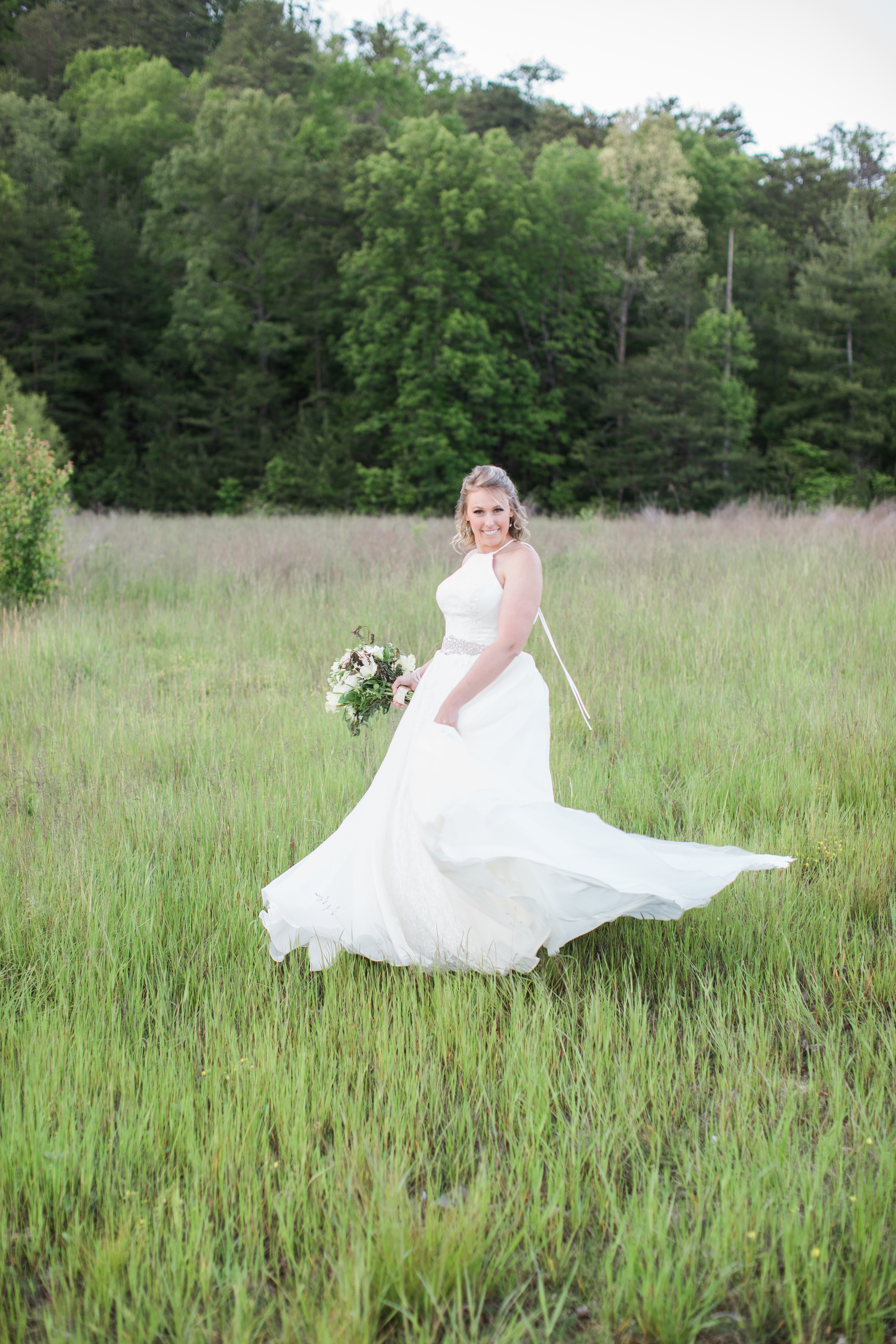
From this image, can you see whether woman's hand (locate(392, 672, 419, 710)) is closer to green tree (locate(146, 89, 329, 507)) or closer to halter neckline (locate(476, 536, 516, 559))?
halter neckline (locate(476, 536, 516, 559))

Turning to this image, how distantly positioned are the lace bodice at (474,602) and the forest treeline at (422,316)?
89.6 ft

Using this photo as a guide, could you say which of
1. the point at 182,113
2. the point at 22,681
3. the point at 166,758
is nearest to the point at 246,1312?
the point at 166,758

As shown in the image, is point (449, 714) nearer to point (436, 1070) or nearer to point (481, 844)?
→ point (481, 844)

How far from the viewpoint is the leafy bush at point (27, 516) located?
8688mm

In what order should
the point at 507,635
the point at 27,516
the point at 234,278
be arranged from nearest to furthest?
the point at 507,635 < the point at 27,516 < the point at 234,278

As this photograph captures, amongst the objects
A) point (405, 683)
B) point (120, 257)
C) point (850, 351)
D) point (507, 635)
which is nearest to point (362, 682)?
point (405, 683)

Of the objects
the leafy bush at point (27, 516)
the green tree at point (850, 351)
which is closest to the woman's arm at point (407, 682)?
the leafy bush at point (27, 516)

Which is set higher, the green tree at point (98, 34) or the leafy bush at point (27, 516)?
the green tree at point (98, 34)

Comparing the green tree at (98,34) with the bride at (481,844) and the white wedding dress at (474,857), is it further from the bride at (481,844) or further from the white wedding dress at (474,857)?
the white wedding dress at (474,857)

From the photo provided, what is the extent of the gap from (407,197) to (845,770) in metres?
30.9

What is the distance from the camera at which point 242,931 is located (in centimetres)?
340

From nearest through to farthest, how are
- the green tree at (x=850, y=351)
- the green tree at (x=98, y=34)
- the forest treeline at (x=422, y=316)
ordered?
the forest treeline at (x=422, y=316) → the green tree at (x=850, y=351) → the green tree at (x=98, y=34)

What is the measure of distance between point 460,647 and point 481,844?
0.82 m

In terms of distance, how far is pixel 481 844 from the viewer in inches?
114
